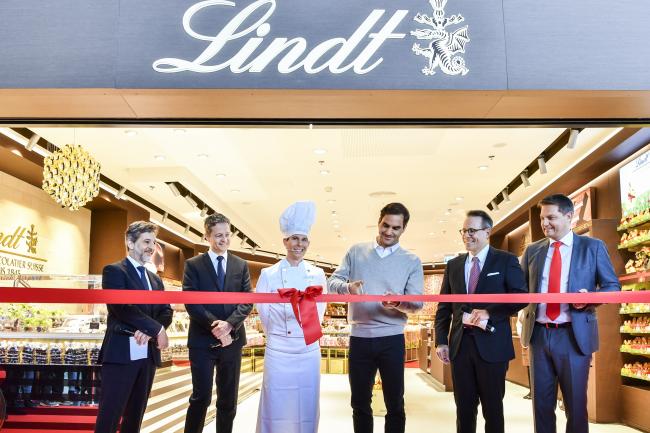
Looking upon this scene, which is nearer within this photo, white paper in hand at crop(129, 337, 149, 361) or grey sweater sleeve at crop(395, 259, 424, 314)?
white paper in hand at crop(129, 337, 149, 361)

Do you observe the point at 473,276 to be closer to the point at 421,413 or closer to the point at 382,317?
the point at 382,317

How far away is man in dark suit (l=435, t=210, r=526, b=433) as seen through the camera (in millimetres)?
3271

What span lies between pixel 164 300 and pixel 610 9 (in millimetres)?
2857

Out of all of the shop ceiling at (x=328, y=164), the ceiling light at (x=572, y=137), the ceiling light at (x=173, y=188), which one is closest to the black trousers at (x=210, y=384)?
the shop ceiling at (x=328, y=164)

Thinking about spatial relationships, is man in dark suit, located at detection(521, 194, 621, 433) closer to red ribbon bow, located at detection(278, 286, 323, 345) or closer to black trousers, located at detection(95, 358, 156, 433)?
red ribbon bow, located at detection(278, 286, 323, 345)

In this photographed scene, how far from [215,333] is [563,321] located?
194 centimetres

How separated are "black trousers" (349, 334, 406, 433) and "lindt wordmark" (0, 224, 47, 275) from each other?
6.63m

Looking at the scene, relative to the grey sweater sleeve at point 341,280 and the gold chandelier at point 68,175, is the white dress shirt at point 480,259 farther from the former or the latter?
the gold chandelier at point 68,175

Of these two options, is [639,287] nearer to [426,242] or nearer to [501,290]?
[501,290]

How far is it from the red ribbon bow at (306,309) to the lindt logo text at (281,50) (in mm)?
1207

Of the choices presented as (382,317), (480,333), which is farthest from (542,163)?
(382,317)

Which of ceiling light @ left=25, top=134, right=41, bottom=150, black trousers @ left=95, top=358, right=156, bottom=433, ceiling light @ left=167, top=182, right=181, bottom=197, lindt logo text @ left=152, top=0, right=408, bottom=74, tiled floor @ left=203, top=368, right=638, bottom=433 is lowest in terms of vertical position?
tiled floor @ left=203, top=368, right=638, bottom=433

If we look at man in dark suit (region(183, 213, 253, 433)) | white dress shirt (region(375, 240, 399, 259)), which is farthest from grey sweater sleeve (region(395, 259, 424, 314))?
man in dark suit (region(183, 213, 253, 433))

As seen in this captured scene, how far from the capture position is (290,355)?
3.12 m
